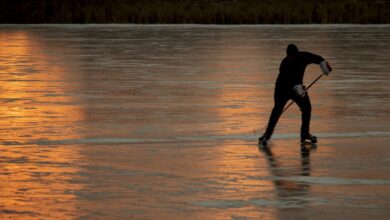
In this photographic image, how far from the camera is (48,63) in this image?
30953 mm

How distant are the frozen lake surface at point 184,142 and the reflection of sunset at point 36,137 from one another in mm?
18

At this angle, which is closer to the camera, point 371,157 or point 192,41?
point 371,157

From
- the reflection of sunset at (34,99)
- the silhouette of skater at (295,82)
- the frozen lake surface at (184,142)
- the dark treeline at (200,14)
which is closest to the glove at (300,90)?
the silhouette of skater at (295,82)

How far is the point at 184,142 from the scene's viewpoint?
14.9 metres

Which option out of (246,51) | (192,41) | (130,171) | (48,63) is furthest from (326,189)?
(192,41)

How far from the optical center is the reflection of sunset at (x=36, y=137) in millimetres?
10508

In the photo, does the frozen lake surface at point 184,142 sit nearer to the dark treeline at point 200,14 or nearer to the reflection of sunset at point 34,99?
the reflection of sunset at point 34,99

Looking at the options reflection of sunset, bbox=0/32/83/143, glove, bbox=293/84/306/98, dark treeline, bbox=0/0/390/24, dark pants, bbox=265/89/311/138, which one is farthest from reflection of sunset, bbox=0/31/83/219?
dark treeline, bbox=0/0/390/24

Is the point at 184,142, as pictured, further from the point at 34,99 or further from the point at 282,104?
the point at 34,99

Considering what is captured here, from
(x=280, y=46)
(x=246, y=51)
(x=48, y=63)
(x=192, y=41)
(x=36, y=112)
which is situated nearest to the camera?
(x=36, y=112)

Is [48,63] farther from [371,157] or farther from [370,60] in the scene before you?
[371,157]

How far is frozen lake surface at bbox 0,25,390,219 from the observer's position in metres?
10.4

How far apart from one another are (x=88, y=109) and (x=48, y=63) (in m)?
12.1

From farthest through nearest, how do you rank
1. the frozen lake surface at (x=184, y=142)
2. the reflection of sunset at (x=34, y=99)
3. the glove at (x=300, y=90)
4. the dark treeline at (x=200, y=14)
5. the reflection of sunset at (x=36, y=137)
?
1. the dark treeline at (x=200, y=14)
2. the reflection of sunset at (x=34, y=99)
3. the glove at (x=300, y=90)
4. the reflection of sunset at (x=36, y=137)
5. the frozen lake surface at (x=184, y=142)
